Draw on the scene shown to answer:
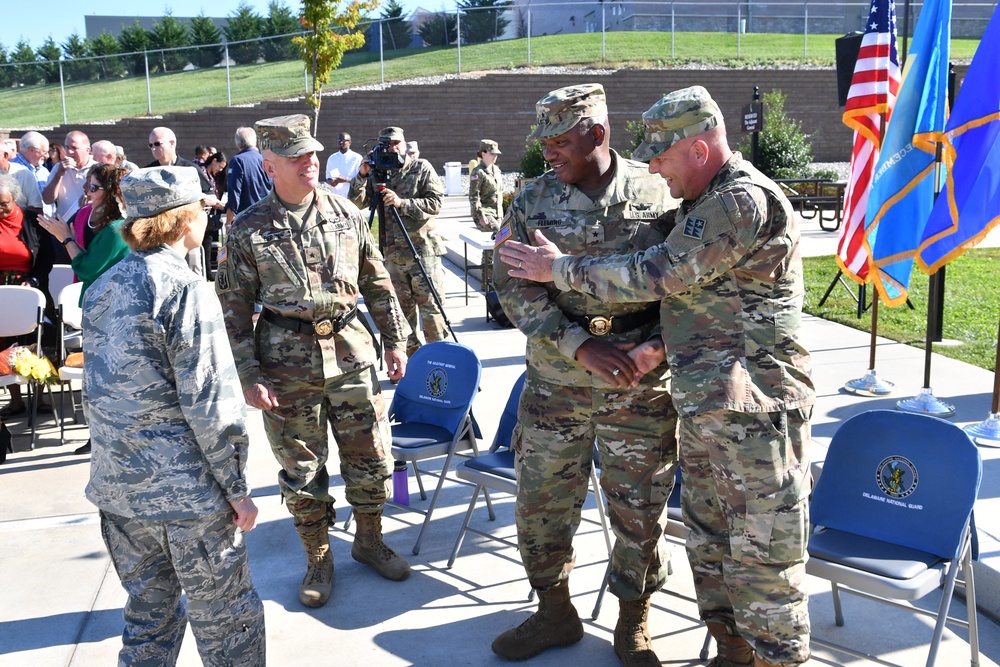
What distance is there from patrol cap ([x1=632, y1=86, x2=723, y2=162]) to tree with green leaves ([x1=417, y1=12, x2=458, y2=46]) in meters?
31.8

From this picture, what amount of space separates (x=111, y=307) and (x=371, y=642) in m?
1.85

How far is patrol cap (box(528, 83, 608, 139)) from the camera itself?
3.32 metres

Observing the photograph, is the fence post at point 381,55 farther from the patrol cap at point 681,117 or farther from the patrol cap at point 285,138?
the patrol cap at point 681,117

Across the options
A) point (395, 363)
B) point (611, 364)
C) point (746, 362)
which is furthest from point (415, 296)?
→ point (746, 362)

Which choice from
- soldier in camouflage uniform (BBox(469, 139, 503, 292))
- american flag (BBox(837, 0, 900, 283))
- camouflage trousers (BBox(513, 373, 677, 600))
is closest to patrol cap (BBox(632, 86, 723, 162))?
camouflage trousers (BBox(513, 373, 677, 600))

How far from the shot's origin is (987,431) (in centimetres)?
570

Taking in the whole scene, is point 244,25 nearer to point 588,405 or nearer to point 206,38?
point 206,38

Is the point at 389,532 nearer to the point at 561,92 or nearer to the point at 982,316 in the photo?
the point at 561,92

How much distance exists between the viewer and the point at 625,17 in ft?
128

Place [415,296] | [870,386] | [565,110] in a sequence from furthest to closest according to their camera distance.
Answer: [415,296]
[870,386]
[565,110]

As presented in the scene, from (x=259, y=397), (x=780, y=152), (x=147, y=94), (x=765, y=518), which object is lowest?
(x=765, y=518)

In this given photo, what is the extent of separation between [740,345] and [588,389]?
67 centimetres

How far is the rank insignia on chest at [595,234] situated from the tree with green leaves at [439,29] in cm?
3150

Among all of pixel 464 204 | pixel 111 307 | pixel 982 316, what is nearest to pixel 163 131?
pixel 111 307
